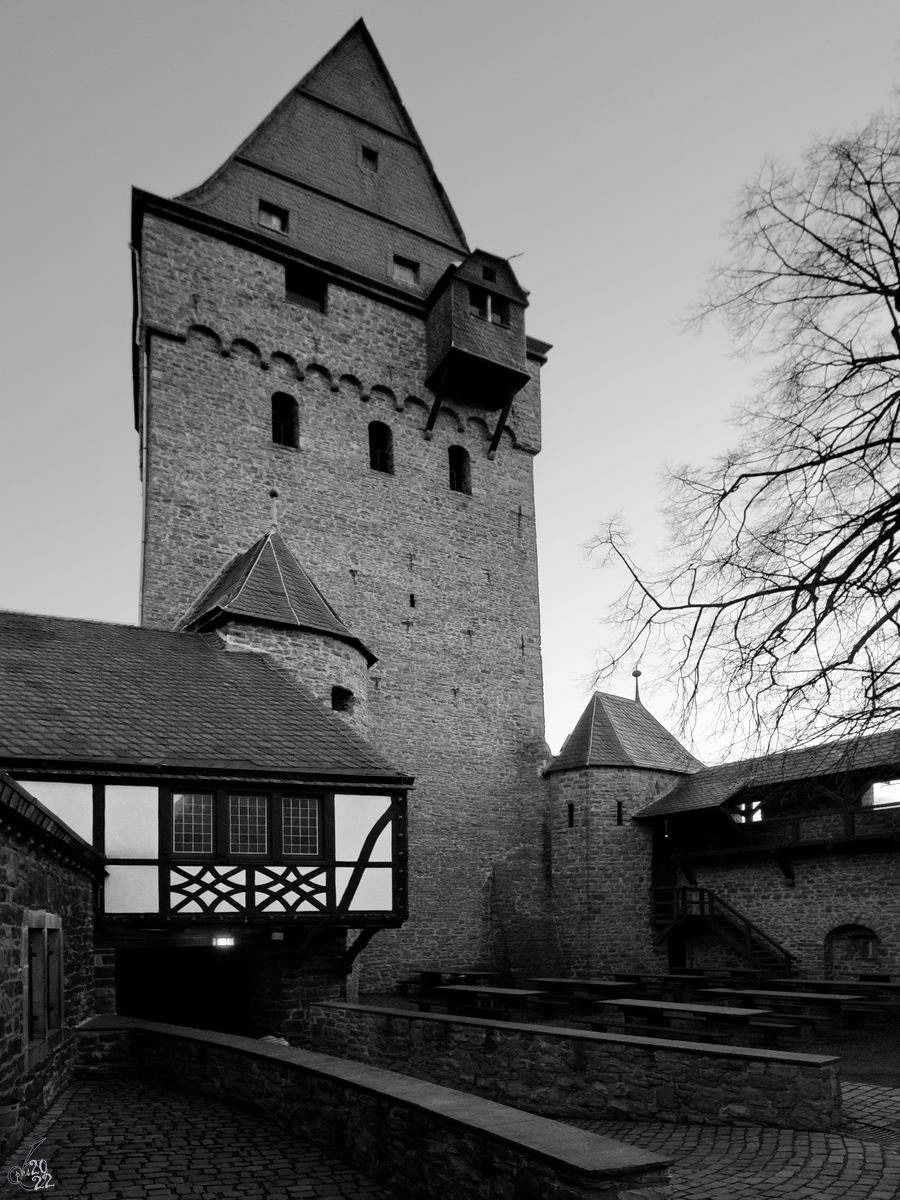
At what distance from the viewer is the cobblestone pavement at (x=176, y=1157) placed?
19.1 feet

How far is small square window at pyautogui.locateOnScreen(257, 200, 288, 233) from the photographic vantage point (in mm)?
22359

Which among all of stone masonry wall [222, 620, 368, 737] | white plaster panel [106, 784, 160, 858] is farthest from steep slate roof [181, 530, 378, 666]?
white plaster panel [106, 784, 160, 858]

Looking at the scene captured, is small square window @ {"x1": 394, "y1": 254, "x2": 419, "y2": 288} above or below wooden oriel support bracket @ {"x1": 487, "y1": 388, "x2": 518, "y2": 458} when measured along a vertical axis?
above

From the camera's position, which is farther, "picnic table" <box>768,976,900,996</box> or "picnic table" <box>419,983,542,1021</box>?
"picnic table" <box>768,976,900,996</box>

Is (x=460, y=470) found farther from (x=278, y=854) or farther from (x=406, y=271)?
(x=278, y=854)

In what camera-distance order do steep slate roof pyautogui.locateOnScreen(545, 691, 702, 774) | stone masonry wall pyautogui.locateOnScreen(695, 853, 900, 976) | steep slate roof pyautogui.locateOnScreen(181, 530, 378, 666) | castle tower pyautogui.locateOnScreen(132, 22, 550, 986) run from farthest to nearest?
steep slate roof pyautogui.locateOnScreen(545, 691, 702, 774) → castle tower pyautogui.locateOnScreen(132, 22, 550, 986) → stone masonry wall pyautogui.locateOnScreen(695, 853, 900, 976) → steep slate roof pyautogui.locateOnScreen(181, 530, 378, 666)

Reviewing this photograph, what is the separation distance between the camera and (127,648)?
14828mm

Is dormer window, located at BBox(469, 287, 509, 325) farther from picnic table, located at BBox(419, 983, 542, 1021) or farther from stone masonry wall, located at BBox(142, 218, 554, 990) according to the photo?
picnic table, located at BBox(419, 983, 542, 1021)

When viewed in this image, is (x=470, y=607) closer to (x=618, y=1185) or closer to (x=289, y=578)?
(x=289, y=578)

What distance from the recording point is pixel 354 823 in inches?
523

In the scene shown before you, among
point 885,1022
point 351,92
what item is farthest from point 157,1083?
point 351,92

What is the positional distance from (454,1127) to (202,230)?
19.3 metres

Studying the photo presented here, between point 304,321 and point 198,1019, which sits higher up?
point 304,321

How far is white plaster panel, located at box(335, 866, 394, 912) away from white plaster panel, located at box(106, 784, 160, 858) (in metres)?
2.39
